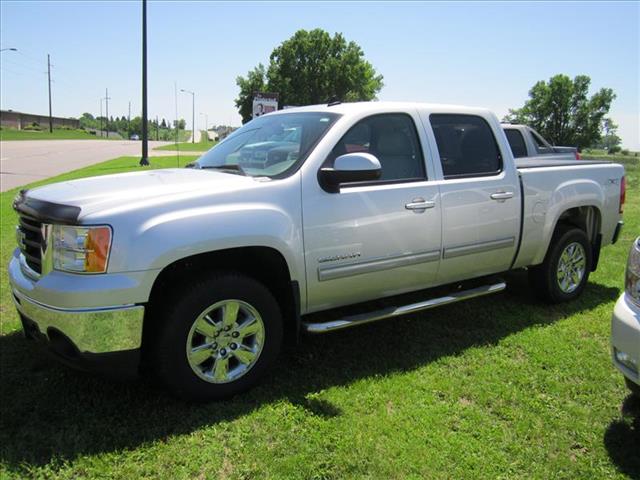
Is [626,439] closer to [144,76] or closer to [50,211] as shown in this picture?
[50,211]

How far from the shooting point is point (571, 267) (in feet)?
17.3

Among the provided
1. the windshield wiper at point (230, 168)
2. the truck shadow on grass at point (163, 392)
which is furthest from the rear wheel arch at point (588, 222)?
the windshield wiper at point (230, 168)

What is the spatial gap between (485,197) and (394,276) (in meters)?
1.11

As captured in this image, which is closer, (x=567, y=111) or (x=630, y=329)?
(x=630, y=329)

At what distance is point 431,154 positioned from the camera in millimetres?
4113

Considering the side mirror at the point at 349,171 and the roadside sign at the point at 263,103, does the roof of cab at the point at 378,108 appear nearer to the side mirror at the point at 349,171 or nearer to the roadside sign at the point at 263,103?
the side mirror at the point at 349,171

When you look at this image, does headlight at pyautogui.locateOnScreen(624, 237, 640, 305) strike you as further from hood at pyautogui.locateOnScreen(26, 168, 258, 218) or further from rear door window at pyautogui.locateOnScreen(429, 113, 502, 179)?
hood at pyautogui.locateOnScreen(26, 168, 258, 218)

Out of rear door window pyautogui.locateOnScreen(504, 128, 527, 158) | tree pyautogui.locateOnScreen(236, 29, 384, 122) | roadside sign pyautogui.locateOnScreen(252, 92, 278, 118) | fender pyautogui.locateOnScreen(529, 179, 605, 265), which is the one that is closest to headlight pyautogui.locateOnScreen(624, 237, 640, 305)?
fender pyautogui.locateOnScreen(529, 179, 605, 265)

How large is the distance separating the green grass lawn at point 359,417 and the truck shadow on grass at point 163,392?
0.01 m

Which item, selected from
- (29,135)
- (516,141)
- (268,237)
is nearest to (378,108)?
(268,237)

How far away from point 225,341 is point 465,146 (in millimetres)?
2634

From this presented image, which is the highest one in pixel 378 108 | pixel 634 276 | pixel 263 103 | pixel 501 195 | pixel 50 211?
pixel 263 103

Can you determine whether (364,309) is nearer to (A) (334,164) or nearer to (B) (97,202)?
(A) (334,164)

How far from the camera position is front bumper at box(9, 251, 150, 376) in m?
2.79
